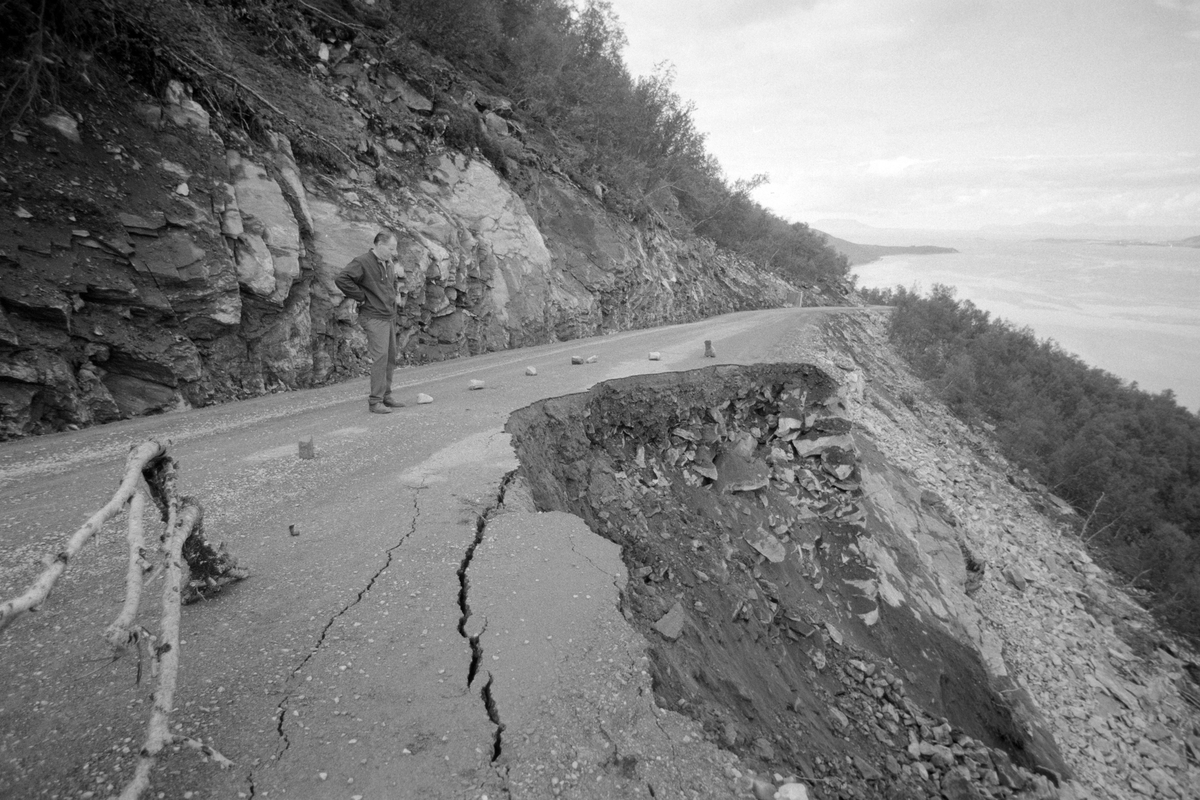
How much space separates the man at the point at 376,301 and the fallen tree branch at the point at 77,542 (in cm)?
418

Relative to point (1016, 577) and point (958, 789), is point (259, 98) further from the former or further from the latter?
point (1016, 577)

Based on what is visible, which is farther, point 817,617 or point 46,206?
point 817,617

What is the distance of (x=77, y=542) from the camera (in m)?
1.44

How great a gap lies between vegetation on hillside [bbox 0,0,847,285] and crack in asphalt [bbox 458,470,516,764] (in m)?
7.03

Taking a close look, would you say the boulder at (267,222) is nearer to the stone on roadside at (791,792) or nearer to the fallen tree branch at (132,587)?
the fallen tree branch at (132,587)

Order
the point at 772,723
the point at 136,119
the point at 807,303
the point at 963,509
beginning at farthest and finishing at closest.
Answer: the point at 807,303 → the point at 963,509 → the point at 136,119 → the point at 772,723

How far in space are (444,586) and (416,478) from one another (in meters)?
1.64

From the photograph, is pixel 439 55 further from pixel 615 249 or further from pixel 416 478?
pixel 416 478

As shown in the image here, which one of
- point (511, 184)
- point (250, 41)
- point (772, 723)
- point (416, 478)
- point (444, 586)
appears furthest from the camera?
point (511, 184)

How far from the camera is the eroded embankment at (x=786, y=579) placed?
4.21 meters

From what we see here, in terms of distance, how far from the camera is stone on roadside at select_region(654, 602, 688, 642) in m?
3.59

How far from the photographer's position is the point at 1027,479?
16.3 meters

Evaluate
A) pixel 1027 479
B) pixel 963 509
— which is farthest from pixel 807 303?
pixel 963 509

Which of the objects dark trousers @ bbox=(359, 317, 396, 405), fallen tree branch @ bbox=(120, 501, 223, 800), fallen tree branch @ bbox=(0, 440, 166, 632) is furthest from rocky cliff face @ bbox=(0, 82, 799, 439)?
fallen tree branch @ bbox=(120, 501, 223, 800)
